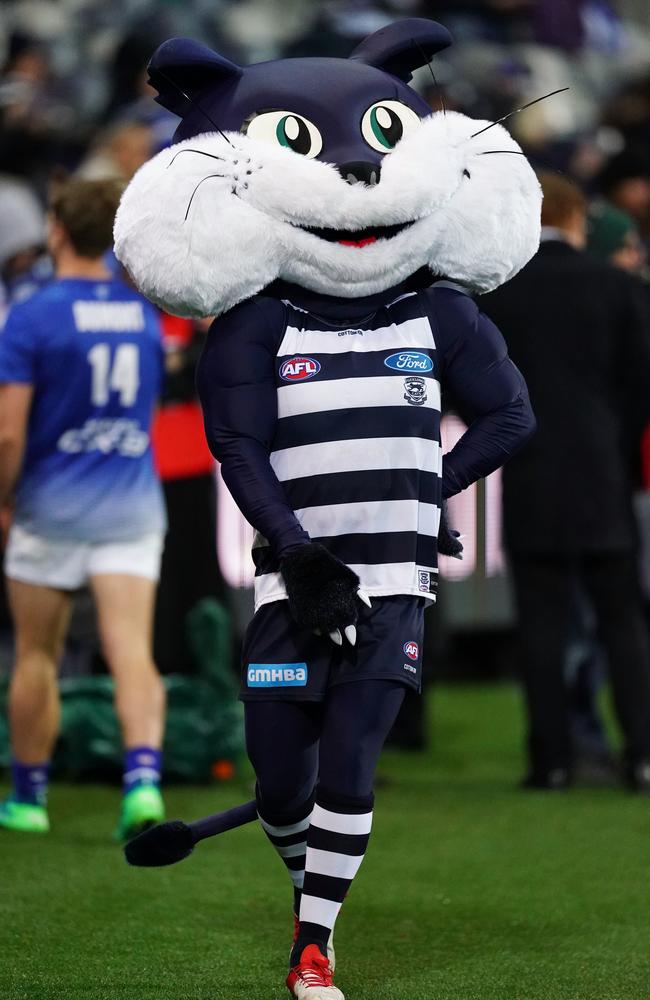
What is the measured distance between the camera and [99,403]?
5344 mm

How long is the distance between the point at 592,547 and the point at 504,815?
107cm

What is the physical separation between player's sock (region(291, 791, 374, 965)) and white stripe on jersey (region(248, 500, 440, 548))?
552 millimetres

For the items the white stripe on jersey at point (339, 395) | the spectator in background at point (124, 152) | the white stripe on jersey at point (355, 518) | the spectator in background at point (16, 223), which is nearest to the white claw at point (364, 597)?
the white stripe on jersey at point (355, 518)

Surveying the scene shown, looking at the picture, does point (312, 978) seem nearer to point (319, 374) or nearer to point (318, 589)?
point (318, 589)

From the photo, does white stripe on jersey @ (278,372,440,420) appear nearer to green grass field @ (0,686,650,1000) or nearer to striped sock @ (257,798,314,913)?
striped sock @ (257,798,314,913)

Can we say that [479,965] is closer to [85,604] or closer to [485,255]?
[485,255]

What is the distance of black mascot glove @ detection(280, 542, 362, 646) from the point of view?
3400 mm

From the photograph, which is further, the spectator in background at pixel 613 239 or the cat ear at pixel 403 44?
the spectator in background at pixel 613 239

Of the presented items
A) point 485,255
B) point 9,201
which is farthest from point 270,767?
point 9,201

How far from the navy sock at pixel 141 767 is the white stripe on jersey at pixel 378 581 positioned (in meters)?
1.90

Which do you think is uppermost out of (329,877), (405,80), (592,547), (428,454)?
Answer: (405,80)

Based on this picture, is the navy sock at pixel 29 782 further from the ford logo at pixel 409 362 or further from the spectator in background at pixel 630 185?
the spectator in background at pixel 630 185

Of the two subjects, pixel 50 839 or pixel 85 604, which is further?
pixel 85 604

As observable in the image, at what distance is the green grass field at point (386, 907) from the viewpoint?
3.73m
